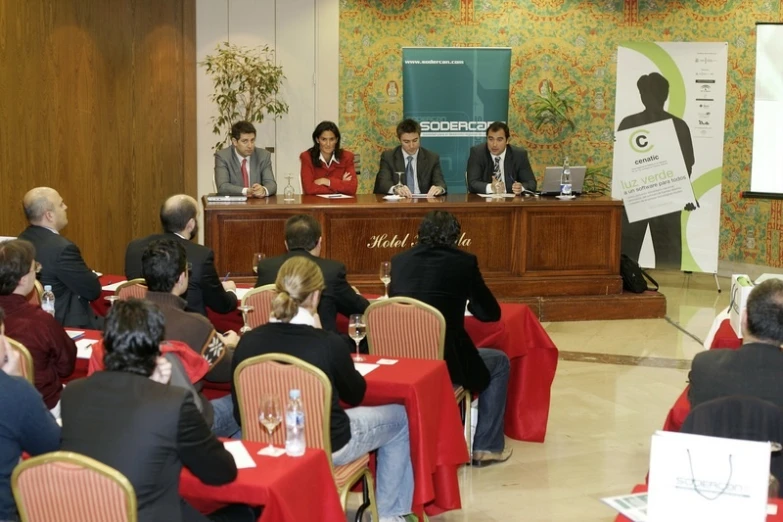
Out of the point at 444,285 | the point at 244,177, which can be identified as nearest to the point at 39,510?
the point at 444,285

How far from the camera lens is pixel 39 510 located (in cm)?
260

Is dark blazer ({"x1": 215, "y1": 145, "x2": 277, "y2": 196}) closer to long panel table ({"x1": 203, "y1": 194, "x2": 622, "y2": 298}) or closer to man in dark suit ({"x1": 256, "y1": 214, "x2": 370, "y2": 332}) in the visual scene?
long panel table ({"x1": 203, "y1": 194, "x2": 622, "y2": 298})

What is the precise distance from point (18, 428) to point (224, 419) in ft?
4.32

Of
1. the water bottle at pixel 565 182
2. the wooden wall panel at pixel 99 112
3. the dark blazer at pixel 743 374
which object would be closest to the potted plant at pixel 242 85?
the wooden wall panel at pixel 99 112

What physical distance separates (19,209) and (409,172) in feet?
10.1

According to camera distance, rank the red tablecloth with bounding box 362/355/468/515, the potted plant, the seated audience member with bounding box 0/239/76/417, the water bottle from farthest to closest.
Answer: the potted plant → the water bottle → the red tablecloth with bounding box 362/355/468/515 → the seated audience member with bounding box 0/239/76/417

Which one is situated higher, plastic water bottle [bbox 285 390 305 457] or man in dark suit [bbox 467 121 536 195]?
man in dark suit [bbox 467 121 536 195]

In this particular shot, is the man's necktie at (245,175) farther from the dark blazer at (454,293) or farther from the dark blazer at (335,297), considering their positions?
the dark blazer at (454,293)

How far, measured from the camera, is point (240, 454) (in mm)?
3105

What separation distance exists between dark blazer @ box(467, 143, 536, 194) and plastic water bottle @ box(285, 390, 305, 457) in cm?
569

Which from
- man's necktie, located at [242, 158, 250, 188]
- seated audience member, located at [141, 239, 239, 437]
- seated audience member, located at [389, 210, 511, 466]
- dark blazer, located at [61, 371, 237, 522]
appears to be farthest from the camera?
man's necktie, located at [242, 158, 250, 188]

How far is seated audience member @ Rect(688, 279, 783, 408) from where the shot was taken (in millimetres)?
3086

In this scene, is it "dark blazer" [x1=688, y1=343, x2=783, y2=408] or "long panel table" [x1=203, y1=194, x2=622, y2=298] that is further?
"long panel table" [x1=203, y1=194, x2=622, y2=298]

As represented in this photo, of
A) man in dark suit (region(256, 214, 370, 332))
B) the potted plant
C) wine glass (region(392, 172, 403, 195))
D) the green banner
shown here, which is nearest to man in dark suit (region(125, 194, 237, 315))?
man in dark suit (region(256, 214, 370, 332))
